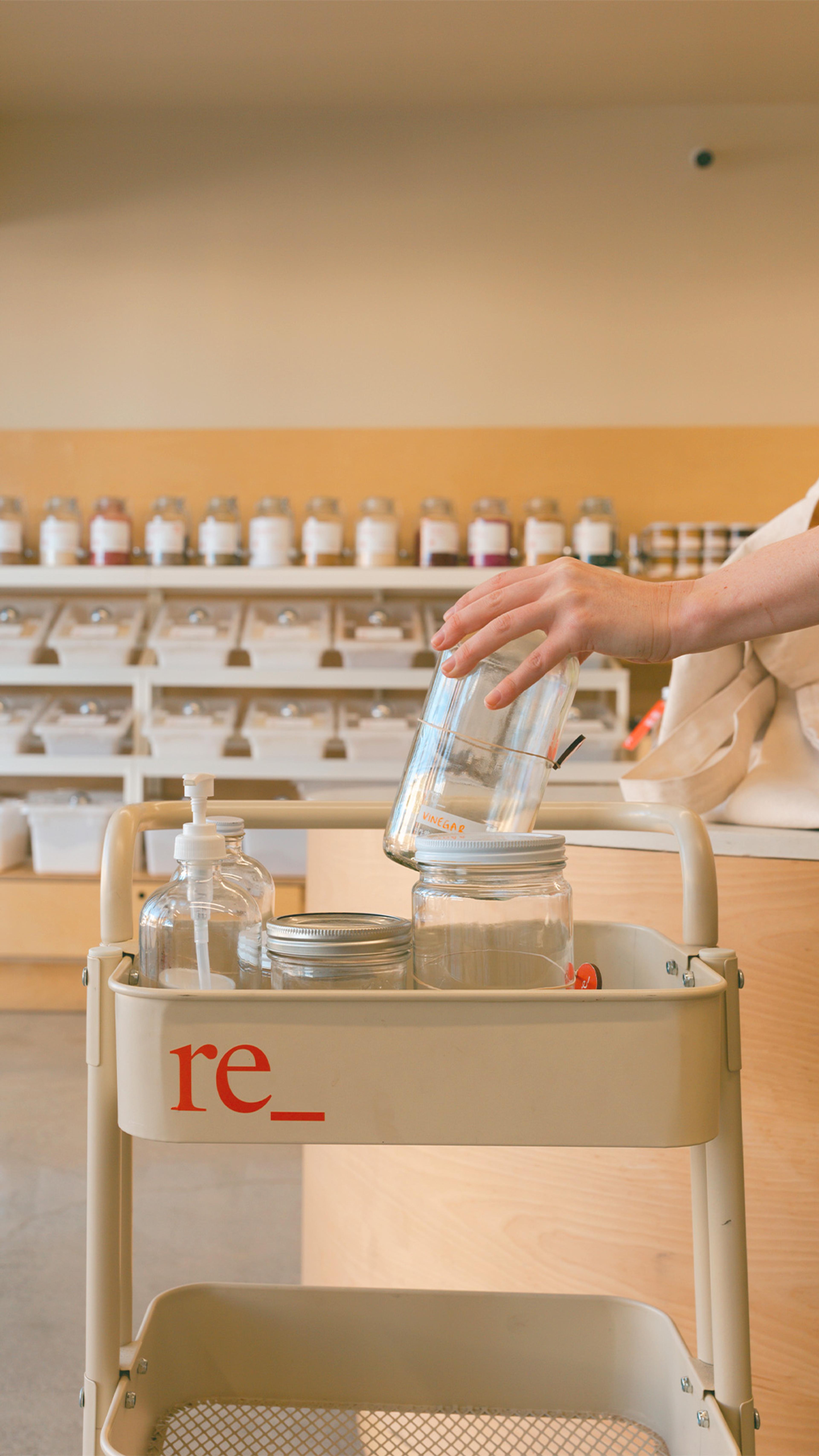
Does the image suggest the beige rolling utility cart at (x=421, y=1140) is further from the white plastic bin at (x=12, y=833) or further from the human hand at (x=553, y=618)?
the white plastic bin at (x=12, y=833)

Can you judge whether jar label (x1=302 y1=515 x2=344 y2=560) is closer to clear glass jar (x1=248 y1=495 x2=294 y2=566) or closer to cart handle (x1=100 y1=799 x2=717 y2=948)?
clear glass jar (x1=248 y1=495 x2=294 y2=566)

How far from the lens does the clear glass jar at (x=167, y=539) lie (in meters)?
3.46

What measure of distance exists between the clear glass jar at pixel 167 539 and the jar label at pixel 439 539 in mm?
785

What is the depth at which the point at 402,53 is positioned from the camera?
3342mm

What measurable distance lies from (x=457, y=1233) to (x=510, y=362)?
3100mm

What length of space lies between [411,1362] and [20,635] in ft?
9.73

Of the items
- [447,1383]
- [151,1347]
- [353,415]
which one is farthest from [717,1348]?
[353,415]

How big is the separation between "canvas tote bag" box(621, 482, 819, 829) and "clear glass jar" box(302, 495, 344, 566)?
2.38 m

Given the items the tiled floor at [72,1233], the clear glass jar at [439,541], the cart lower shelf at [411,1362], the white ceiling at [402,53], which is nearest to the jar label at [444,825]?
the cart lower shelf at [411,1362]

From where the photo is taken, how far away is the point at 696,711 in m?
1.16

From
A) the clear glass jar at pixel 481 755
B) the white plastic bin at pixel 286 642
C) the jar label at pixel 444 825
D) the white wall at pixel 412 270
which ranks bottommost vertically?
the jar label at pixel 444 825

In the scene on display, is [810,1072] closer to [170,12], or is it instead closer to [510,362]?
[510,362]

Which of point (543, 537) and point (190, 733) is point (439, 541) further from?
point (190, 733)

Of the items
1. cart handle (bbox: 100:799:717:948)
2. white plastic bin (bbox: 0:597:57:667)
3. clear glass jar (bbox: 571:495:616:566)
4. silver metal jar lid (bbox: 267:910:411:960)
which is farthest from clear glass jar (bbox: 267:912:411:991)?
white plastic bin (bbox: 0:597:57:667)
